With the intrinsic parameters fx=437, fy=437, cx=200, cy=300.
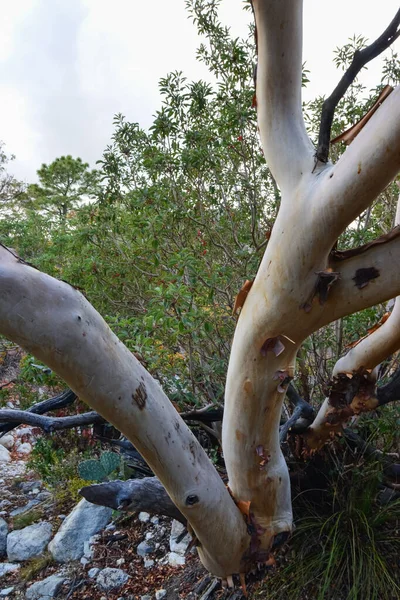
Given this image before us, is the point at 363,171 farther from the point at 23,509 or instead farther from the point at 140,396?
the point at 23,509

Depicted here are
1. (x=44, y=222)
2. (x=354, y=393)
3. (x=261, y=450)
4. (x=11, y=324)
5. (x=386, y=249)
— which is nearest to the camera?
(x=11, y=324)

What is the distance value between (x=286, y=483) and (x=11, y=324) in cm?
140

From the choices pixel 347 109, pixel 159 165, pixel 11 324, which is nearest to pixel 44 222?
pixel 159 165

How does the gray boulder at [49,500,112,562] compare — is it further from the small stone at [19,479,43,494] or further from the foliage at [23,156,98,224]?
the foliage at [23,156,98,224]

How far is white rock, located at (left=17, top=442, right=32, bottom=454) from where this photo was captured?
6.03m

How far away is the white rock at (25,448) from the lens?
19.8 ft

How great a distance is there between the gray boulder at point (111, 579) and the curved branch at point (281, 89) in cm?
271

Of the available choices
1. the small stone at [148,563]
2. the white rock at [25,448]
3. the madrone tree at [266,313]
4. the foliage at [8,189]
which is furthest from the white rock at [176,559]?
the foliage at [8,189]

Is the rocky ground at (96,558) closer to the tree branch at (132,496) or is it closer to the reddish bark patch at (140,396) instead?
the tree branch at (132,496)

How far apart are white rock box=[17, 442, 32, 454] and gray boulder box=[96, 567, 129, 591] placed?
353cm

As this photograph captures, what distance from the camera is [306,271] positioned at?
143cm

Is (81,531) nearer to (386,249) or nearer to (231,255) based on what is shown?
(231,255)

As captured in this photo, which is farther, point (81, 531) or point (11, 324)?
point (81, 531)

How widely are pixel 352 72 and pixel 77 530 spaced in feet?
11.6
